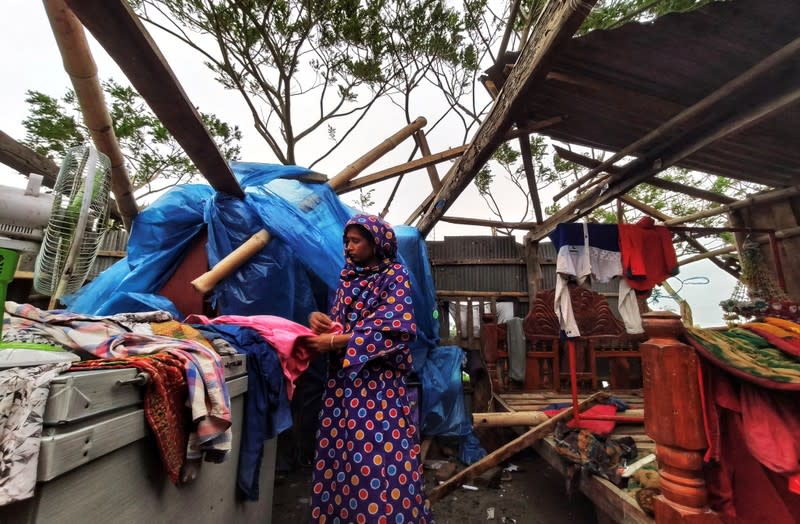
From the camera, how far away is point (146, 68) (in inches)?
60.1

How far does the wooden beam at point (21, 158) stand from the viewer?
1.96 m

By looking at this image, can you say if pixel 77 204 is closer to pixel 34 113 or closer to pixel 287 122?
pixel 287 122

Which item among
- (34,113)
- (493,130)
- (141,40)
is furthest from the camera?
(34,113)

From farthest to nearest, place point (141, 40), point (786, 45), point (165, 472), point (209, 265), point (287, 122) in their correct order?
point (287, 122)
point (209, 265)
point (786, 45)
point (141, 40)
point (165, 472)

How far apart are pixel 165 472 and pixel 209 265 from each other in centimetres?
209

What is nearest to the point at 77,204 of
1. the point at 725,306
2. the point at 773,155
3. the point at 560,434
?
the point at 560,434

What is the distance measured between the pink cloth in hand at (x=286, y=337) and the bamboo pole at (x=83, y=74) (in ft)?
4.14

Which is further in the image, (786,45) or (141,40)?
(786,45)

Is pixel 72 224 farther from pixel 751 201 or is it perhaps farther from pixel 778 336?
pixel 751 201

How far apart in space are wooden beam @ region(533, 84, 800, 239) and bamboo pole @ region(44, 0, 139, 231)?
4.29 meters

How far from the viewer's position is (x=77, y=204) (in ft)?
4.86

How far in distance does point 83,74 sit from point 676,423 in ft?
10.5

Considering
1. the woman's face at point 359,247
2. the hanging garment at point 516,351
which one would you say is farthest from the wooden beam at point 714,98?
the woman's face at point 359,247

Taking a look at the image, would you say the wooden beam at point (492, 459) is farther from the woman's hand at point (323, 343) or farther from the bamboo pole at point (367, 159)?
the bamboo pole at point (367, 159)
